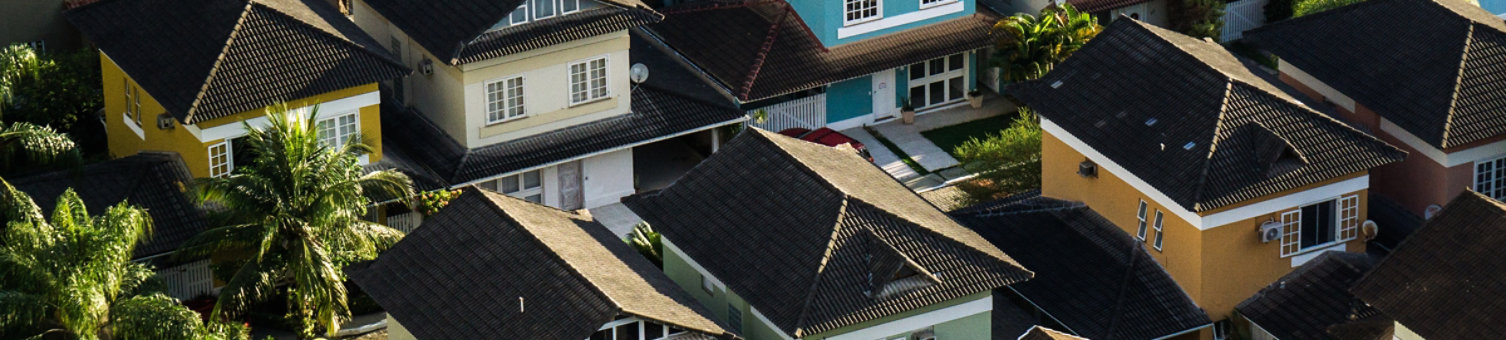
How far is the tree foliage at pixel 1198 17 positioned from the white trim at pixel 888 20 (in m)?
8.62

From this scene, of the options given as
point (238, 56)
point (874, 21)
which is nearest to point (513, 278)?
point (238, 56)

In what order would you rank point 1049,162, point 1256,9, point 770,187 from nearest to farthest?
point 770,187 < point 1049,162 < point 1256,9

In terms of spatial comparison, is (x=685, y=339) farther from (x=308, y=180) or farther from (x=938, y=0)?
(x=938, y=0)

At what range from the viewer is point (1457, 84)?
7606 cm

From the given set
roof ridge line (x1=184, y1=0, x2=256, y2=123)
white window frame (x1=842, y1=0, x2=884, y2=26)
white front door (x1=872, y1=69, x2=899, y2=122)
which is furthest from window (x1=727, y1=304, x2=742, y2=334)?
white front door (x1=872, y1=69, x2=899, y2=122)

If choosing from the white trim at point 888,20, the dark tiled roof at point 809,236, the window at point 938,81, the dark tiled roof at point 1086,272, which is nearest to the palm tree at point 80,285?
the dark tiled roof at point 809,236

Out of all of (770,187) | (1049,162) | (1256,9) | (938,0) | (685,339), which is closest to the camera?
(685,339)

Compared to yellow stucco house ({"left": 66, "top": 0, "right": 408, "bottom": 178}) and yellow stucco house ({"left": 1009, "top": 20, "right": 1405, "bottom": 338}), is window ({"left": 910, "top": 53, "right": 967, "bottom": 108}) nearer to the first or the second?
yellow stucco house ({"left": 1009, "top": 20, "right": 1405, "bottom": 338})

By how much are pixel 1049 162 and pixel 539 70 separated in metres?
14.6

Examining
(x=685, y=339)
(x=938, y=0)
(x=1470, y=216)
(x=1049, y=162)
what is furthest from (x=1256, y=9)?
(x=685, y=339)

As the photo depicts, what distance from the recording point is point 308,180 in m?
71.5

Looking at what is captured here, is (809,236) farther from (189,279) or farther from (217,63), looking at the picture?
(189,279)

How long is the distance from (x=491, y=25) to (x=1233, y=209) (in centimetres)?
2096

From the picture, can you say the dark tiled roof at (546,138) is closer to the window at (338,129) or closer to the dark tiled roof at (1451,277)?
the window at (338,129)
